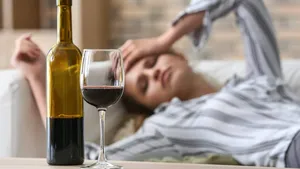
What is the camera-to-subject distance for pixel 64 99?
1273mm

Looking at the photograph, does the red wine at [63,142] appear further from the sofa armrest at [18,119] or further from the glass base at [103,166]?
the sofa armrest at [18,119]

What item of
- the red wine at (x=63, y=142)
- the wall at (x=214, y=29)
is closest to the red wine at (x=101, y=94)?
the red wine at (x=63, y=142)

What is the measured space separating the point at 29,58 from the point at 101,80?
647mm

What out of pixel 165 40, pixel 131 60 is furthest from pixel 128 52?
pixel 165 40

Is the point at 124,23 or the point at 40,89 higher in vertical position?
the point at 124,23

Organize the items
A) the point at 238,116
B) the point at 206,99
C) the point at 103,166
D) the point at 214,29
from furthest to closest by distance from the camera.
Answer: the point at 214,29 → the point at 206,99 → the point at 238,116 → the point at 103,166

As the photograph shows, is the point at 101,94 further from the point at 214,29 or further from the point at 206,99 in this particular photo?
the point at 214,29

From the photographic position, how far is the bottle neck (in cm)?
124

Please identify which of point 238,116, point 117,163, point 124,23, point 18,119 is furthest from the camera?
point 124,23

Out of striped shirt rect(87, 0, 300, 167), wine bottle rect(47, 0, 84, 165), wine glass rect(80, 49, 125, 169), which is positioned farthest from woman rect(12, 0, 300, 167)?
wine glass rect(80, 49, 125, 169)

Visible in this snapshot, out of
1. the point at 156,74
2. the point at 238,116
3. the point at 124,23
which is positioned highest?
the point at 124,23

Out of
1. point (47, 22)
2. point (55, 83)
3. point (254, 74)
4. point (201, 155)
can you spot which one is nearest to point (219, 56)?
point (47, 22)

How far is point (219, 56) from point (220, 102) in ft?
6.68

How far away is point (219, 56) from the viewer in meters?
4.02
